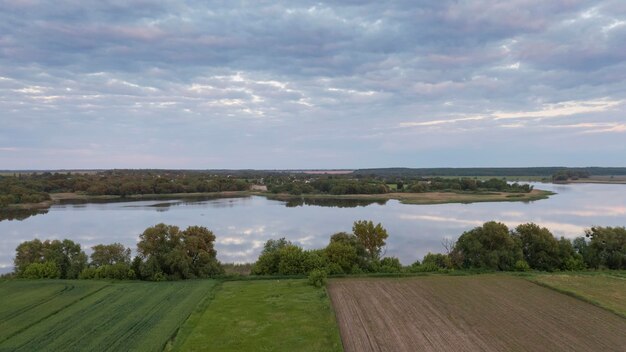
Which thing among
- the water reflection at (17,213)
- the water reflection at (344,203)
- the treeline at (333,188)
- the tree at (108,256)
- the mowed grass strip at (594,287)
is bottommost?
the mowed grass strip at (594,287)

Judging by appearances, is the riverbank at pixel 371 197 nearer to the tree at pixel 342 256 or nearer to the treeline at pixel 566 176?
the tree at pixel 342 256

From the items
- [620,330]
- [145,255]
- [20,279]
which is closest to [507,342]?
[620,330]

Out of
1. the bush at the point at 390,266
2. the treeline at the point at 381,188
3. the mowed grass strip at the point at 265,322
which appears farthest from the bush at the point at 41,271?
the treeline at the point at 381,188

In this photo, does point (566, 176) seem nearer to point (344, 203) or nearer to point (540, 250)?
point (344, 203)

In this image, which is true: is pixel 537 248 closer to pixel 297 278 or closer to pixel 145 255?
pixel 297 278

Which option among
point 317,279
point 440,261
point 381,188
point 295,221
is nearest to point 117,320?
point 317,279

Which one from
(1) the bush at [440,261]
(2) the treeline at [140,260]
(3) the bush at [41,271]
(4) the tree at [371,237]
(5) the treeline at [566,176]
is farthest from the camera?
(5) the treeline at [566,176]

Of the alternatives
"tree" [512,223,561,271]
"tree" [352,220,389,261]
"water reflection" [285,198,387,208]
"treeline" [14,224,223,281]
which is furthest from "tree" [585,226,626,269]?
"water reflection" [285,198,387,208]
